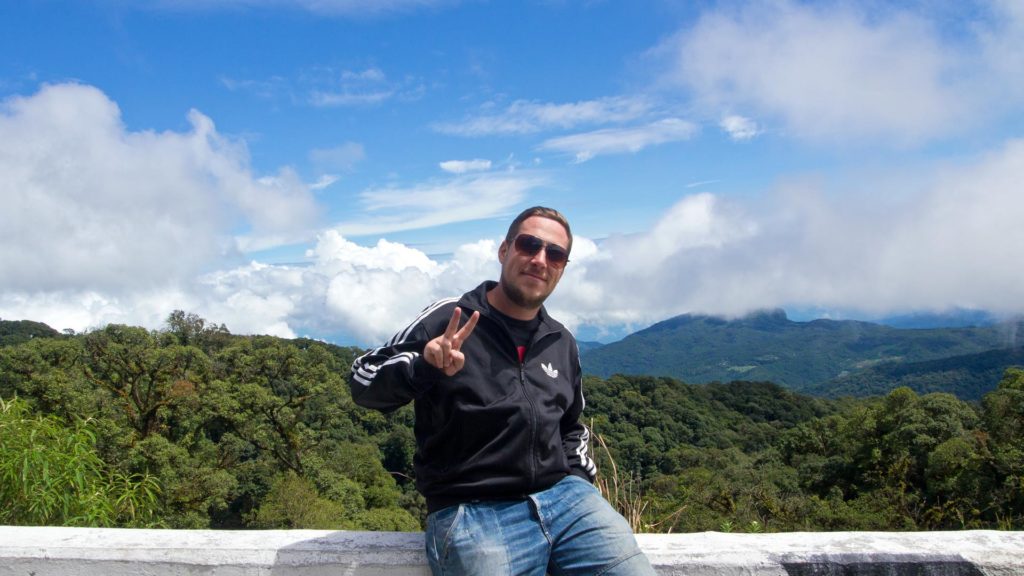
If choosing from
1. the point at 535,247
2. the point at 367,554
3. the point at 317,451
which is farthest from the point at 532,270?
the point at 317,451

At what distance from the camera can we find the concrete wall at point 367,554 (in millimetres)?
1879

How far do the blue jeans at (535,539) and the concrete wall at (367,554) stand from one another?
11 cm

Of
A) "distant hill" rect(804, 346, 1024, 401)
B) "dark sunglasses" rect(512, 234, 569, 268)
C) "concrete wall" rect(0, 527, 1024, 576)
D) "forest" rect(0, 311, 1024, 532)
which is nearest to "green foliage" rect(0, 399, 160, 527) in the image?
"concrete wall" rect(0, 527, 1024, 576)

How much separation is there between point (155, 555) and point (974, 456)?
76.7 ft

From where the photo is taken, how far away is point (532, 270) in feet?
7.39

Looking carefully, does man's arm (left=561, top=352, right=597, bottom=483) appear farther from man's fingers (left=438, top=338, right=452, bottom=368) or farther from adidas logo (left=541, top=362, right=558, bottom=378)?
man's fingers (left=438, top=338, right=452, bottom=368)

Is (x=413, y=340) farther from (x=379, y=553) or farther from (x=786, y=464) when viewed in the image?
(x=786, y=464)

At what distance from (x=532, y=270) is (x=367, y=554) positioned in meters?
1.06

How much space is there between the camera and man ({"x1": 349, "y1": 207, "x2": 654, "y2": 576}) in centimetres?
192

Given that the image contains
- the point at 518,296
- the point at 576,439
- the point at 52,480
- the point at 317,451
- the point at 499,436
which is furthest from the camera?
the point at 317,451

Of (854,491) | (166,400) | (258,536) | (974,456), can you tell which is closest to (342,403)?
(166,400)

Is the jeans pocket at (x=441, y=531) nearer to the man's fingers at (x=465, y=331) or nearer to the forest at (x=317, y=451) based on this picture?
the man's fingers at (x=465, y=331)

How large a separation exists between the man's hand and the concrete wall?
1.88 ft

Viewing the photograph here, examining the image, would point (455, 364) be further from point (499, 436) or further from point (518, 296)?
point (518, 296)
